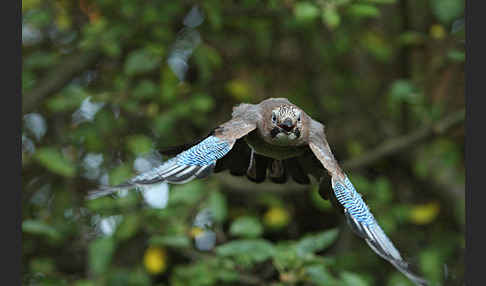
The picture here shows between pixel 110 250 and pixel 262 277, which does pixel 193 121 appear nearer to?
pixel 110 250

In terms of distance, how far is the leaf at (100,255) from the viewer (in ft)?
14.5

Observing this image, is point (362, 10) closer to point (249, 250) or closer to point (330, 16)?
point (330, 16)

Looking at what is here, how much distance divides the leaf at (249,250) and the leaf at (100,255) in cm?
112

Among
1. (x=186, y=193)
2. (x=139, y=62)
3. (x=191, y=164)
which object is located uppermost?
(x=139, y=62)

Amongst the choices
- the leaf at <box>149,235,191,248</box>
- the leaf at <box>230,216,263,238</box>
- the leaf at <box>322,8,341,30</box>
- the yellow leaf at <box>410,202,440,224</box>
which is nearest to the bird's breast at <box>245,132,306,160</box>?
the leaf at <box>230,216,263,238</box>

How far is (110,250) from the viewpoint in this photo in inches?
176

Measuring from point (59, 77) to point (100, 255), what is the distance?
1.36 meters

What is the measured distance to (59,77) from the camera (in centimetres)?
489

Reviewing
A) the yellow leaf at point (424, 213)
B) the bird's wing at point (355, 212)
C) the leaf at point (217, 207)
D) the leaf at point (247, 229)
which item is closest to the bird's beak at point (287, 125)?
the bird's wing at point (355, 212)

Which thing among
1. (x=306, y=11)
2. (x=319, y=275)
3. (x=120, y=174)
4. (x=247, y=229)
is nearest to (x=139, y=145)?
(x=120, y=174)

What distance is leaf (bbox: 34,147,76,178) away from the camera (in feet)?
14.4

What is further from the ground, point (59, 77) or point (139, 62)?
point (139, 62)

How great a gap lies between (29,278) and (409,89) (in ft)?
10.1

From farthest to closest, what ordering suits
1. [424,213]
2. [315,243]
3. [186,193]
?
[424,213] < [186,193] < [315,243]
